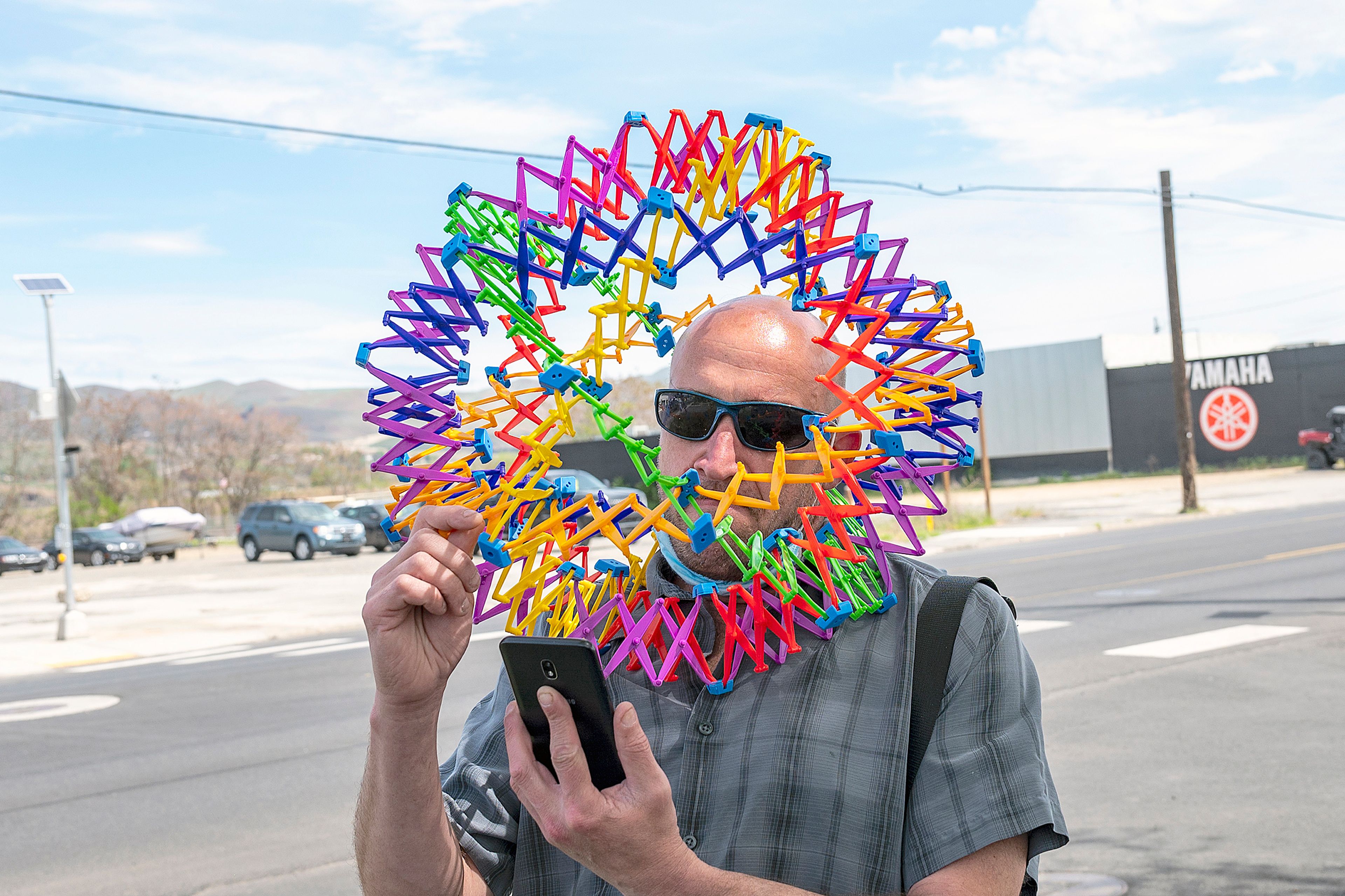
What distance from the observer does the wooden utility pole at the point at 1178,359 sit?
83.1ft

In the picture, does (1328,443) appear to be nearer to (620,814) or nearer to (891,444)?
(891,444)

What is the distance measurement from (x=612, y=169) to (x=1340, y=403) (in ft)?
136

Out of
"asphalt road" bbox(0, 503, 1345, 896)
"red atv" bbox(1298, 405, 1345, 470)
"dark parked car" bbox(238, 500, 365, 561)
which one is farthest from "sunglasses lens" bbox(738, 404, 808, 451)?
"red atv" bbox(1298, 405, 1345, 470)

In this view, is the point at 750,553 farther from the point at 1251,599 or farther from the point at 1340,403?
the point at 1340,403

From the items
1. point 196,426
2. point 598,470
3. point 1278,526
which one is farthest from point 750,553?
point 196,426

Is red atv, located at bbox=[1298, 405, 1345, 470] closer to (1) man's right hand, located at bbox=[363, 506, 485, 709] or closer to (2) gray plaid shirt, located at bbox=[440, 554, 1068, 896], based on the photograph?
(2) gray plaid shirt, located at bbox=[440, 554, 1068, 896]

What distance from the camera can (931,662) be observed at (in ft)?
6.08

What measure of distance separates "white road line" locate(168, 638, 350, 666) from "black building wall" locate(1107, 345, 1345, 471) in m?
33.4

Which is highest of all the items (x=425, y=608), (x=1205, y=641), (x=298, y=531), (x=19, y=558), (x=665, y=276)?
(x=665, y=276)

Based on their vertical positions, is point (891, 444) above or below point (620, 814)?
above

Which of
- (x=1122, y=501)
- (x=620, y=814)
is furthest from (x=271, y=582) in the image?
(x=620, y=814)

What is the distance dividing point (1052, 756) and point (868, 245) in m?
5.69

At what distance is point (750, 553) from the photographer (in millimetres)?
1752

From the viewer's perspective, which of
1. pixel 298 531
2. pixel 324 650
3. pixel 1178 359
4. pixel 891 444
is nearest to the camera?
pixel 891 444
